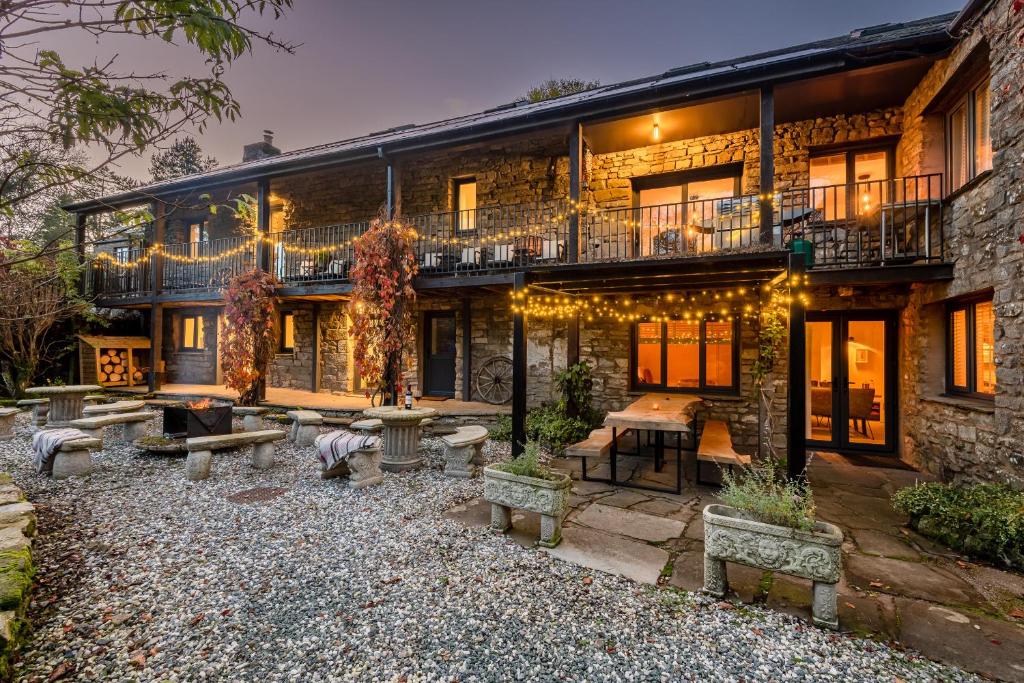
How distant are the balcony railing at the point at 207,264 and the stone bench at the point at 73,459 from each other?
535cm

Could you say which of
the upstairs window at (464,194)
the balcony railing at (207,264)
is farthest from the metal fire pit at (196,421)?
the upstairs window at (464,194)

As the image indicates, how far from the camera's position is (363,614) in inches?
96.5

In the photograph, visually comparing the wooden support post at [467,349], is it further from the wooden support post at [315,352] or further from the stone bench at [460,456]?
the wooden support post at [315,352]

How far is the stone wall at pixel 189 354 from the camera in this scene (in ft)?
37.7

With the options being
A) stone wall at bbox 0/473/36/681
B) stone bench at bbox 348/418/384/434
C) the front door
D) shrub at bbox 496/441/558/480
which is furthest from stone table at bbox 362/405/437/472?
the front door

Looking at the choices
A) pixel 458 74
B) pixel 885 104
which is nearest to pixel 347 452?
pixel 885 104

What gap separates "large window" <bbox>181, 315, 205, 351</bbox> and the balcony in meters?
1.49

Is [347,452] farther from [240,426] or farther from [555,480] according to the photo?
[240,426]

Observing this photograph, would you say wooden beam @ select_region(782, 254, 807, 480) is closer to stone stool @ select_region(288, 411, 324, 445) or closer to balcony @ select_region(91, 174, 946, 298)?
balcony @ select_region(91, 174, 946, 298)

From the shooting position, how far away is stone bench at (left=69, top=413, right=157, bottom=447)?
222 inches

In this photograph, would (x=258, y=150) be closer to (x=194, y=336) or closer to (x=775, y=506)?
(x=194, y=336)

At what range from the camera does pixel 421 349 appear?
31.2 ft

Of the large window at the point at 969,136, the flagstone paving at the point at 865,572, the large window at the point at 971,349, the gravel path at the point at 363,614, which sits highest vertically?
the large window at the point at 969,136

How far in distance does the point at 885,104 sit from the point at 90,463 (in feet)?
37.5
